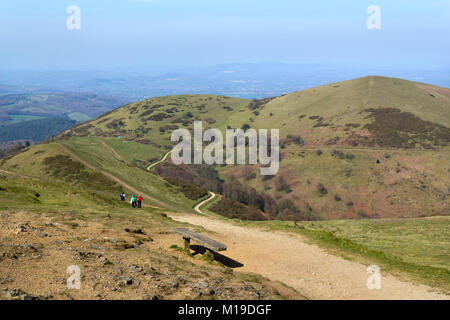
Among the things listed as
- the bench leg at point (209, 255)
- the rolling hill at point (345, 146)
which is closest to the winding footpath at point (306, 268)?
the bench leg at point (209, 255)

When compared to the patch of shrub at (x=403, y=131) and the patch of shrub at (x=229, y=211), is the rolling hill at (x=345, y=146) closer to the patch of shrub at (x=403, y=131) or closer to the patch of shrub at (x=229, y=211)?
the patch of shrub at (x=403, y=131)

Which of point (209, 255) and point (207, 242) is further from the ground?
point (207, 242)

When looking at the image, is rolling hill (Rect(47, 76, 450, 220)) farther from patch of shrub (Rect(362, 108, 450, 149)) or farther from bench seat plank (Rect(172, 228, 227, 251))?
bench seat plank (Rect(172, 228, 227, 251))

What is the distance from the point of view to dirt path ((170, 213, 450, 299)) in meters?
14.8

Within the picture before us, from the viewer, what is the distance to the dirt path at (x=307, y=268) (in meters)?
14.8

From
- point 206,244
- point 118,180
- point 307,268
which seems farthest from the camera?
point 118,180

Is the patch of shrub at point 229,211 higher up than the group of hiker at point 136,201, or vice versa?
the group of hiker at point 136,201

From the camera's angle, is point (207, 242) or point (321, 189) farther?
point (321, 189)

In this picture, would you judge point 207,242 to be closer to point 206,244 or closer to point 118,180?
point 206,244

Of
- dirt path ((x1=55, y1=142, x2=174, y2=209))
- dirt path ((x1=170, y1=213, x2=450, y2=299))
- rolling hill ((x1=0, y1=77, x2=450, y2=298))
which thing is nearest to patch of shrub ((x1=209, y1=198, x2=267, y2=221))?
rolling hill ((x1=0, y1=77, x2=450, y2=298))

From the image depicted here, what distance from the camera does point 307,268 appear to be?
17562 millimetres

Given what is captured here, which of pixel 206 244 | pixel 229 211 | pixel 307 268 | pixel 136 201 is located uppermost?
pixel 206 244

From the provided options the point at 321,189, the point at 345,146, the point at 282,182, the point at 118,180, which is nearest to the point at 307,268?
the point at 118,180
